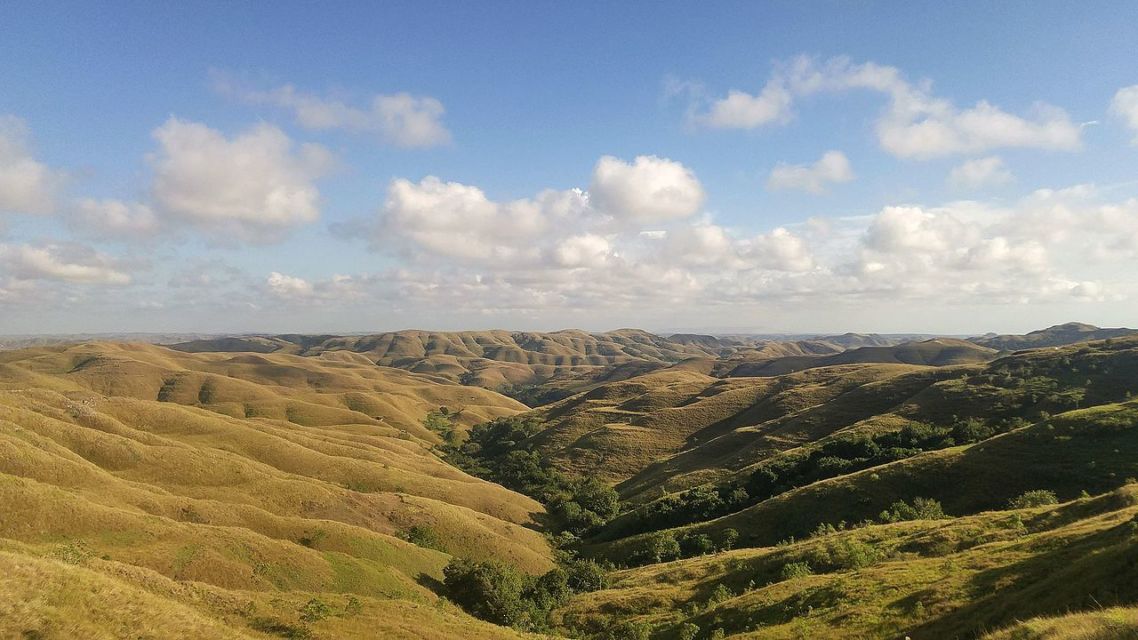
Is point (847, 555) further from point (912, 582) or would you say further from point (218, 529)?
point (218, 529)

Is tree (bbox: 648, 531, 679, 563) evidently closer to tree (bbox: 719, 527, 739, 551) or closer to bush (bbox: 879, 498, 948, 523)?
tree (bbox: 719, 527, 739, 551)

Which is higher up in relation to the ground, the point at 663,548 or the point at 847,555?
the point at 847,555

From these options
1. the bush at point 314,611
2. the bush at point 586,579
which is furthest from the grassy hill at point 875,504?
the bush at point 314,611

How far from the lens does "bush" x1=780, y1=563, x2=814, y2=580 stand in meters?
44.3

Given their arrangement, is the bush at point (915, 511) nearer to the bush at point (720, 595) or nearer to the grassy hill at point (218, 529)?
the bush at point (720, 595)

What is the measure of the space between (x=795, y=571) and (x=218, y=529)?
55.1m

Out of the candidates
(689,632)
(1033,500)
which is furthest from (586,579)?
(1033,500)

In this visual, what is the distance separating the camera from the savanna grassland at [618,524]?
27094 mm

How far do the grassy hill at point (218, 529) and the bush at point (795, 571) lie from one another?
86.0 feet

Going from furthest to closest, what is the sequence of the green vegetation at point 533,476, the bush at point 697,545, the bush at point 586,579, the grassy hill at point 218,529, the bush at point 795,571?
the green vegetation at point 533,476 < the bush at point 697,545 < the bush at point 586,579 < the bush at point 795,571 < the grassy hill at point 218,529

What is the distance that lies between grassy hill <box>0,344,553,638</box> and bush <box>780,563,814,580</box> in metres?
26.2

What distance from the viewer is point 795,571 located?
4488 centimetres

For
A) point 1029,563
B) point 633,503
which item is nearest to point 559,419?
point 633,503

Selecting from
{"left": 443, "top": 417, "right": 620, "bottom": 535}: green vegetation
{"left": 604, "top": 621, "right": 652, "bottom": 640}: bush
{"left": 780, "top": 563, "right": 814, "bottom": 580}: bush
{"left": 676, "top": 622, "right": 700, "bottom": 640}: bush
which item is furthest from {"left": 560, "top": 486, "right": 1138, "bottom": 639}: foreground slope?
{"left": 443, "top": 417, "right": 620, "bottom": 535}: green vegetation
